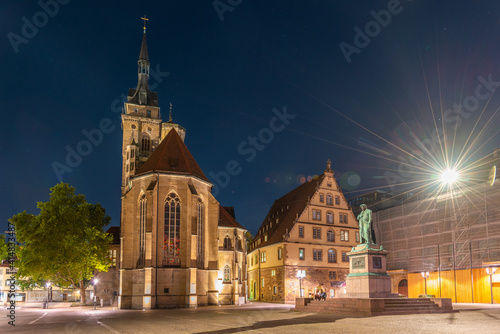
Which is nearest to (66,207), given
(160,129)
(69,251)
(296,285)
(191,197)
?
(69,251)

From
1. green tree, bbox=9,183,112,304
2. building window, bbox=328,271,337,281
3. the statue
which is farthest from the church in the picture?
the statue

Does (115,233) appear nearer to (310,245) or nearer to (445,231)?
(310,245)

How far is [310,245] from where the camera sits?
54.0 m

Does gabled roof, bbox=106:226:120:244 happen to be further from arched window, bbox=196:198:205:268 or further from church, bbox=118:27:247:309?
arched window, bbox=196:198:205:268

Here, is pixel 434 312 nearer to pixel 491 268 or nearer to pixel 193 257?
pixel 491 268

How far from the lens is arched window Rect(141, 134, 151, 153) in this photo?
2603 inches

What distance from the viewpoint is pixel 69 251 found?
148 feet

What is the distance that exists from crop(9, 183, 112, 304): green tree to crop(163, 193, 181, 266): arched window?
887 cm

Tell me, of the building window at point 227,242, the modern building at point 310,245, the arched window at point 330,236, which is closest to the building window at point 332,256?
the modern building at point 310,245

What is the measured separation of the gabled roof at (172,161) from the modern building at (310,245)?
14389mm

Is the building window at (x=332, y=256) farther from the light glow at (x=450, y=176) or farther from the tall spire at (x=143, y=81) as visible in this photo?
the tall spire at (x=143, y=81)

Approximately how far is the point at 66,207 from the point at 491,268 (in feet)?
143

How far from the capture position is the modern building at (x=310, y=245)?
52438 millimetres

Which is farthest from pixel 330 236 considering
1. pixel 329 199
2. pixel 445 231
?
pixel 445 231
